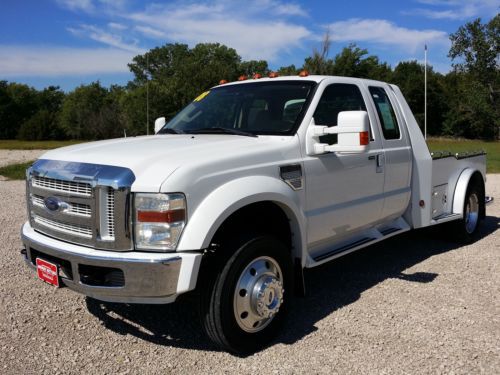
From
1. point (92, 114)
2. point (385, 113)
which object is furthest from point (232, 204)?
point (92, 114)

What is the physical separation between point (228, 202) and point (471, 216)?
461 cm

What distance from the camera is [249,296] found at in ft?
10.8

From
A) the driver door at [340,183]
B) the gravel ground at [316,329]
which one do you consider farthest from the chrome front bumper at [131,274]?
the driver door at [340,183]

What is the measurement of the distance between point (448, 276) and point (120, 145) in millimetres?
3556

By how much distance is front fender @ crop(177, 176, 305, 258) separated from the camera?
2.92 m

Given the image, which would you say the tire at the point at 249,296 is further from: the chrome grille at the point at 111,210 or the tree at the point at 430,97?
the tree at the point at 430,97

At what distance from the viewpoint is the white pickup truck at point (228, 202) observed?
9.55 feet

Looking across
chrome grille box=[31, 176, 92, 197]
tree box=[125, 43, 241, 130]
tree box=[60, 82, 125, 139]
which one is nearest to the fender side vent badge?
chrome grille box=[31, 176, 92, 197]

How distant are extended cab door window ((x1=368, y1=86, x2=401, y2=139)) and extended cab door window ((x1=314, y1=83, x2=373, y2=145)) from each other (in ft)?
0.95

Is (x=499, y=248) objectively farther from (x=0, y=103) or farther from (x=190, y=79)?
(x=0, y=103)

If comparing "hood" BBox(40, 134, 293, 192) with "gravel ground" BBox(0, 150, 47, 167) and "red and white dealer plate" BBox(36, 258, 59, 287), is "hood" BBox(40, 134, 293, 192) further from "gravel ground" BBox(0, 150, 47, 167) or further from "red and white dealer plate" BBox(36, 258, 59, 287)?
"gravel ground" BBox(0, 150, 47, 167)

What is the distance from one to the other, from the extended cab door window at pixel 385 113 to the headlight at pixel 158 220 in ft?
8.65

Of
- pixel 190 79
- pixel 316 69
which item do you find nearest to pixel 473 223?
pixel 316 69

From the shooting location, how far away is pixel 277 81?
4.54 m
